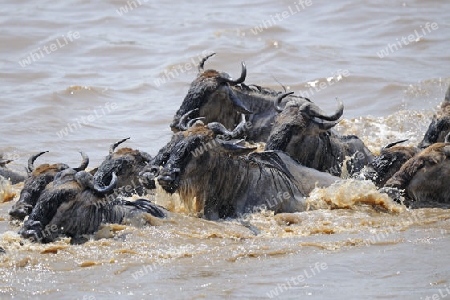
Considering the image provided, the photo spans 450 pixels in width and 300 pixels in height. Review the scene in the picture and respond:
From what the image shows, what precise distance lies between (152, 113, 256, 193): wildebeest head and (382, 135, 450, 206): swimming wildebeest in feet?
6.40

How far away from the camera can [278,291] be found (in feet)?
30.2

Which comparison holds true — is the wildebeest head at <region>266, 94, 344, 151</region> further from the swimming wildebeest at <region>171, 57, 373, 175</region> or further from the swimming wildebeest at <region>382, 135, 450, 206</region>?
the swimming wildebeest at <region>382, 135, 450, 206</region>

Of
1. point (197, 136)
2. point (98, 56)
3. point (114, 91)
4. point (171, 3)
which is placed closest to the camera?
point (197, 136)

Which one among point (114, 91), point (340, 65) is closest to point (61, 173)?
point (114, 91)

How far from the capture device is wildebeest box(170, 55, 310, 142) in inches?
586

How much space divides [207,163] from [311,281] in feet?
8.74

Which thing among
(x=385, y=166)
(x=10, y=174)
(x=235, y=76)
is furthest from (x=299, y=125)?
(x=235, y=76)

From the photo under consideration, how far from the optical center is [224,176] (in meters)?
11.9

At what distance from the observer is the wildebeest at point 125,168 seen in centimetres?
1227

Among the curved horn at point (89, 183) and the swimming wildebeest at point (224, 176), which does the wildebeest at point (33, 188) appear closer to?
the curved horn at point (89, 183)

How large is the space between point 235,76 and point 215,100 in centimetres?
960

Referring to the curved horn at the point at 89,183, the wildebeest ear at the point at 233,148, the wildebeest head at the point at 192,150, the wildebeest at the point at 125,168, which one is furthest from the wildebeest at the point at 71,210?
the wildebeest ear at the point at 233,148

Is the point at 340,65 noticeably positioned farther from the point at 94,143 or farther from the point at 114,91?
the point at 94,143

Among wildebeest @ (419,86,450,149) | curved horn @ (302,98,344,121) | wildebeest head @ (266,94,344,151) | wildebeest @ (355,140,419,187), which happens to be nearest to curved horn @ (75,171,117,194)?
wildebeest head @ (266,94,344,151)
